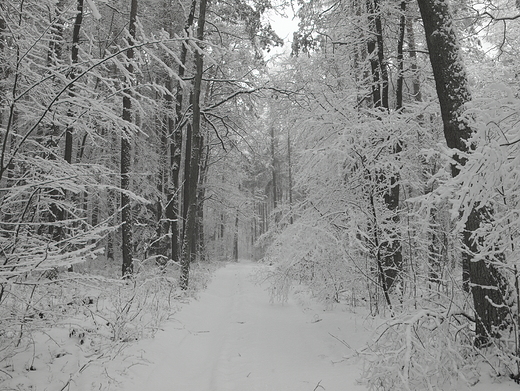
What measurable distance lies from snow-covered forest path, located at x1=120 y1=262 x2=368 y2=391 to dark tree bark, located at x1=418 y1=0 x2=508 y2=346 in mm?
1638

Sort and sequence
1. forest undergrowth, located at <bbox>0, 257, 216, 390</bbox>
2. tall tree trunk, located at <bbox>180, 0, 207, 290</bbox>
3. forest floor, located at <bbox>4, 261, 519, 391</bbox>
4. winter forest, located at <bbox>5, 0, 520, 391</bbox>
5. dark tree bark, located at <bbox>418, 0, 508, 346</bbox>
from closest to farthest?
1. winter forest, located at <bbox>5, 0, 520, 391</bbox>
2. forest undergrowth, located at <bbox>0, 257, 216, 390</bbox>
3. dark tree bark, located at <bbox>418, 0, 508, 346</bbox>
4. forest floor, located at <bbox>4, 261, 519, 391</bbox>
5. tall tree trunk, located at <bbox>180, 0, 207, 290</bbox>

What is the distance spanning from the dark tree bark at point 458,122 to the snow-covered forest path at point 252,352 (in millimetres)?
1638

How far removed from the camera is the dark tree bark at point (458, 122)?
3.59 metres

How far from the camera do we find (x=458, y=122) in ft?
13.0

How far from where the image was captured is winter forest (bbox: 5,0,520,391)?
9.33 ft

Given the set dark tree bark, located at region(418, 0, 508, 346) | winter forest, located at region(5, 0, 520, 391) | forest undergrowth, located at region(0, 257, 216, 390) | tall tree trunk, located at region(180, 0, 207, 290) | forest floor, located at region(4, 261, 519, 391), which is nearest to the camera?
winter forest, located at region(5, 0, 520, 391)

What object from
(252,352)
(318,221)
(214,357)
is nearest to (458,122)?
(318,221)

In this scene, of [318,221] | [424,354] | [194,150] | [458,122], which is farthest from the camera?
[194,150]

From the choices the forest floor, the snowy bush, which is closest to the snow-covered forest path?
the forest floor

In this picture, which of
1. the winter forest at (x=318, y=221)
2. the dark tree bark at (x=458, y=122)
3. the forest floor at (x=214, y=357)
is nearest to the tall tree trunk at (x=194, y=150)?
the winter forest at (x=318, y=221)

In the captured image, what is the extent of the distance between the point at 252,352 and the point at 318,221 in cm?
248

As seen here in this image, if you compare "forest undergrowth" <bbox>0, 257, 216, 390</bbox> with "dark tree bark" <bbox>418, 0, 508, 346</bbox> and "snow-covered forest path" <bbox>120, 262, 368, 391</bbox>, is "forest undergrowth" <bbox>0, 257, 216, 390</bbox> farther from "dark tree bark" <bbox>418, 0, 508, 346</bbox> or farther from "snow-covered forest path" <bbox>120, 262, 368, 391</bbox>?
"dark tree bark" <bbox>418, 0, 508, 346</bbox>

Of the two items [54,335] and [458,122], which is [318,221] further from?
[54,335]

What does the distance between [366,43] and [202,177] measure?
13.1m
